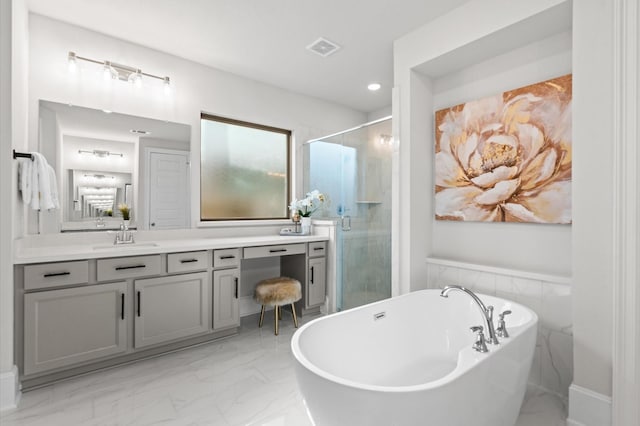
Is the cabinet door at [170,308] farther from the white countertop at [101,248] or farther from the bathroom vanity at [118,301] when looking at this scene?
the white countertop at [101,248]

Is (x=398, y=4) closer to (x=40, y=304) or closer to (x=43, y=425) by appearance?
(x=40, y=304)

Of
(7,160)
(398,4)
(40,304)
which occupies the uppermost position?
(398,4)

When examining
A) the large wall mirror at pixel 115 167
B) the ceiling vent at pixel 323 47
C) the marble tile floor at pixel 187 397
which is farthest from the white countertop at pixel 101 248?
the ceiling vent at pixel 323 47

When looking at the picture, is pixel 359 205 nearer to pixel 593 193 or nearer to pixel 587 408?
pixel 593 193

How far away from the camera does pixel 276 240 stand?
300cm

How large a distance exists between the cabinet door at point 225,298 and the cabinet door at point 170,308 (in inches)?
3.0

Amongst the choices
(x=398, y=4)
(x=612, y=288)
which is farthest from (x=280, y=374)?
(x=398, y=4)

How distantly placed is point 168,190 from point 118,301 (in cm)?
108

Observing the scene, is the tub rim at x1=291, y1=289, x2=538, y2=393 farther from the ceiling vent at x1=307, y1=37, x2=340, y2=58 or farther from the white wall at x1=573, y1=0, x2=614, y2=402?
the ceiling vent at x1=307, y1=37, x2=340, y2=58

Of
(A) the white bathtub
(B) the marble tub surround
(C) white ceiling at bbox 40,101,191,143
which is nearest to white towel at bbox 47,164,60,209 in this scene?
(C) white ceiling at bbox 40,101,191,143

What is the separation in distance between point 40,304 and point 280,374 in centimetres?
159

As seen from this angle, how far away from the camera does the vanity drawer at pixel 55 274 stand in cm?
188

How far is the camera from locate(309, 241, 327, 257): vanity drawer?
3.28 m

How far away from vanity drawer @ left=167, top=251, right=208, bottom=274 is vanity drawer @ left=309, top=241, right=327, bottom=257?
1.12 meters
